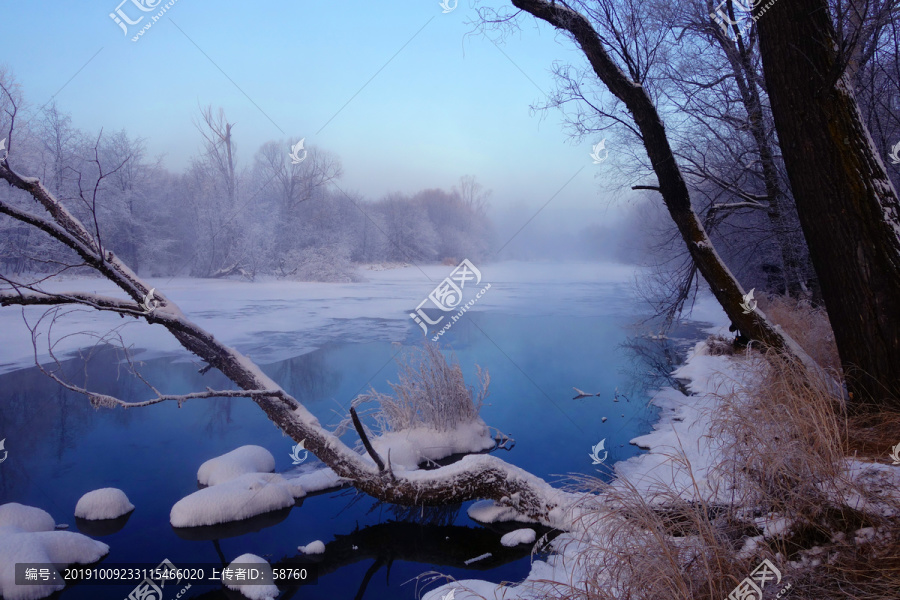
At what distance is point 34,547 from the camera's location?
2838 mm

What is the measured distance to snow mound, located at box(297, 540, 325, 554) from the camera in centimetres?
337

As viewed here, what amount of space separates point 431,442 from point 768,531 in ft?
10.5

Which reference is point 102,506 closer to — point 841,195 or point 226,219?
point 841,195

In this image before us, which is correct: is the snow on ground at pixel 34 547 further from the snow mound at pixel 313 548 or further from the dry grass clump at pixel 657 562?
the dry grass clump at pixel 657 562

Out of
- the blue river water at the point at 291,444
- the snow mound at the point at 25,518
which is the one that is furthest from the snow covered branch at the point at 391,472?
the snow mound at the point at 25,518

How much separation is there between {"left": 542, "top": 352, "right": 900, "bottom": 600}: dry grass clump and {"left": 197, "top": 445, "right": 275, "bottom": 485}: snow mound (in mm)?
3066

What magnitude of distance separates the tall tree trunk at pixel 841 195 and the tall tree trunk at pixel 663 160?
59 centimetres

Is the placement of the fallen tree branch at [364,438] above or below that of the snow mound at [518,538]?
above

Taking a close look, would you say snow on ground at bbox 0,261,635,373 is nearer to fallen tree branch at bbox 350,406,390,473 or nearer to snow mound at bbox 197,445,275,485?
snow mound at bbox 197,445,275,485

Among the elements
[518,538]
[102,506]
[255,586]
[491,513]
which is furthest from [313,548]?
[102,506]

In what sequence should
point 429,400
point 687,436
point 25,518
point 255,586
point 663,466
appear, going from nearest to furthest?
point 255,586
point 25,518
point 663,466
point 687,436
point 429,400

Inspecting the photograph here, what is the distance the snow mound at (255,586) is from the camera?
2.90 metres

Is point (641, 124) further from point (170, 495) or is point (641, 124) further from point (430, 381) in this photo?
point (170, 495)

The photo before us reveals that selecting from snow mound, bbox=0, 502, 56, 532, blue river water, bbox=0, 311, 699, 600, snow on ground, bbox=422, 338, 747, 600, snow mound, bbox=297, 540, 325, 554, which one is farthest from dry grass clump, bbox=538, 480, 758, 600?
snow mound, bbox=0, 502, 56, 532
